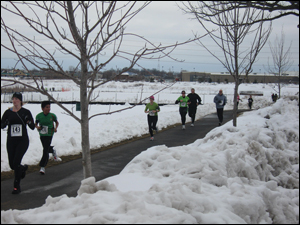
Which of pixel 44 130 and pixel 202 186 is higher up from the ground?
pixel 44 130

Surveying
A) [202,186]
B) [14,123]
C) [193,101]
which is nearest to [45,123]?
[14,123]

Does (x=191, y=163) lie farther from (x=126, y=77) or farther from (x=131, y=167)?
(x=126, y=77)

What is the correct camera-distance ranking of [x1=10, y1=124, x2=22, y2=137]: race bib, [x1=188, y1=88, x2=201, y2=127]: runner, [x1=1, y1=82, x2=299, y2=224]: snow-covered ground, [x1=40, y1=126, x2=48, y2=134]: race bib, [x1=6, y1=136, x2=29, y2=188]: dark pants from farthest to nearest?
[x1=188, y1=88, x2=201, y2=127]: runner
[x1=40, y1=126, x2=48, y2=134]: race bib
[x1=10, y1=124, x2=22, y2=137]: race bib
[x1=6, y1=136, x2=29, y2=188]: dark pants
[x1=1, y1=82, x2=299, y2=224]: snow-covered ground

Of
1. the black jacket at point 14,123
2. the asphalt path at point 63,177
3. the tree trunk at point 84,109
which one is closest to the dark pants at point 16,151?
the black jacket at point 14,123

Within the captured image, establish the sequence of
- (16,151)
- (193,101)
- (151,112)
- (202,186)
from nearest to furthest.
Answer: (202,186)
(16,151)
(151,112)
(193,101)

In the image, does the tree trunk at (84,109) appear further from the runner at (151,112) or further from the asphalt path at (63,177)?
the runner at (151,112)

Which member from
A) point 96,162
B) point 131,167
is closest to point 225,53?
point 96,162

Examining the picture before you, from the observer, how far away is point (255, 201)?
13.5 ft

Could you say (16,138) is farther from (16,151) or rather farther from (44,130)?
(44,130)

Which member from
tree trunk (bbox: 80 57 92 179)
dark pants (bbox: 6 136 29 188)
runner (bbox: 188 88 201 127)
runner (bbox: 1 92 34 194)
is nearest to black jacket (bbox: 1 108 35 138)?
runner (bbox: 1 92 34 194)

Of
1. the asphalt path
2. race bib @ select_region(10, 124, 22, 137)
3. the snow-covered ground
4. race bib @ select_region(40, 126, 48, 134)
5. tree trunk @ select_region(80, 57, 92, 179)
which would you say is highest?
tree trunk @ select_region(80, 57, 92, 179)

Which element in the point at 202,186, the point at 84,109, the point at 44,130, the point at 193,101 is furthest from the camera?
the point at 193,101

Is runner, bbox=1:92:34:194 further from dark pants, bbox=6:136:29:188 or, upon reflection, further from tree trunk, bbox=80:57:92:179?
tree trunk, bbox=80:57:92:179

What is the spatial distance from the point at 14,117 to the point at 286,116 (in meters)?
7.41
